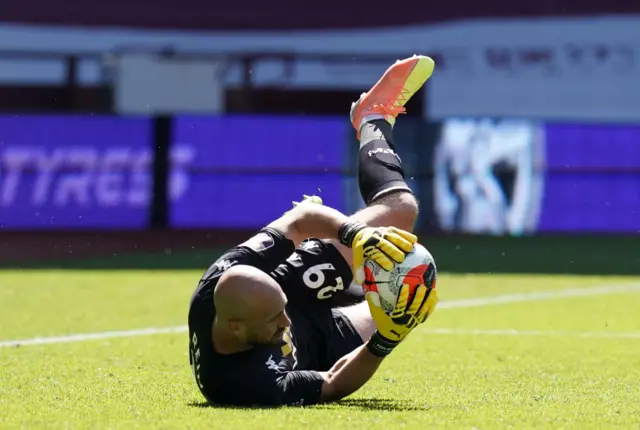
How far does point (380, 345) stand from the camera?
5.74 metres

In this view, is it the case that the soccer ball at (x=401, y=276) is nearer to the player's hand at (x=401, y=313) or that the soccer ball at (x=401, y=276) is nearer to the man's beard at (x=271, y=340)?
the player's hand at (x=401, y=313)

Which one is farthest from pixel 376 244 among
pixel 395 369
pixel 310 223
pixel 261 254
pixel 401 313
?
pixel 395 369

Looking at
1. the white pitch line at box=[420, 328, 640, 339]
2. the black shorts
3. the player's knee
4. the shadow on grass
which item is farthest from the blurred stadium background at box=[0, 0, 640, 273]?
the shadow on grass

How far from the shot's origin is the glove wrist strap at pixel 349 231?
5.70 m

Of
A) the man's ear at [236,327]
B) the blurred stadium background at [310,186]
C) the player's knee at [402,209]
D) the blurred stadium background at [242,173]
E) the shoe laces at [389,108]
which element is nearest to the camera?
the man's ear at [236,327]

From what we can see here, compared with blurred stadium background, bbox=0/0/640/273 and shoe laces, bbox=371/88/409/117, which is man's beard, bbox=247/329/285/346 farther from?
blurred stadium background, bbox=0/0/640/273

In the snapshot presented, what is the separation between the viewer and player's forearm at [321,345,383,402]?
5.82m

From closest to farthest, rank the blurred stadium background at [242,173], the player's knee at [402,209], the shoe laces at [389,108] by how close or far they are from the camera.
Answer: the player's knee at [402,209] → the shoe laces at [389,108] → the blurred stadium background at [242,173]

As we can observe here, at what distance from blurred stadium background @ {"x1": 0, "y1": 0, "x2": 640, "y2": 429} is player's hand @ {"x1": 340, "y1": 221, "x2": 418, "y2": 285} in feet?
2.14

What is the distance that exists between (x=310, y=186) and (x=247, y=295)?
14.1 meters

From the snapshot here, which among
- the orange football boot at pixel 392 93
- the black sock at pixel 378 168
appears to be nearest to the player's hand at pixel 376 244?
the black sock at pixel 378 168

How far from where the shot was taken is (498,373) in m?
7.10

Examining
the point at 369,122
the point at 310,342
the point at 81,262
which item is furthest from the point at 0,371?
the point at 81,262

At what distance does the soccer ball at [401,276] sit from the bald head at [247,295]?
1.52ft
